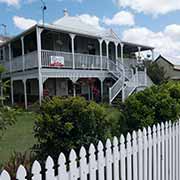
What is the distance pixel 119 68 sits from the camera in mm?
23562

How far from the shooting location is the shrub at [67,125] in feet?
13.4

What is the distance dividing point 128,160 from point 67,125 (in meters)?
0.99

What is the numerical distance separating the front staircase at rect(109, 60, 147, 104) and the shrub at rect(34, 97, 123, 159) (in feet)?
54.0

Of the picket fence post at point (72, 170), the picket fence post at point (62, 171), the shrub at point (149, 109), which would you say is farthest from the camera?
the shrub at point (149, 109)

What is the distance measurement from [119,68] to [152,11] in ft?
21.7

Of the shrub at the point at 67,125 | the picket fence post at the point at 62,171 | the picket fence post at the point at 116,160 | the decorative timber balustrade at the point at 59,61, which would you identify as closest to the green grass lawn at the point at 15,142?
the shrub at the point at 67,125

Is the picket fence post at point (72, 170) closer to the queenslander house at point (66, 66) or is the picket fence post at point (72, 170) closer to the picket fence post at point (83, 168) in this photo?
the picket fence post at point (83, 168)

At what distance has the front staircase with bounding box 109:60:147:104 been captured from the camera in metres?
21.2

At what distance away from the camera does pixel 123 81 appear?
21516mm

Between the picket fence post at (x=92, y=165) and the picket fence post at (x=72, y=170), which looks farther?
the picket fence post at (x=92, y=165)

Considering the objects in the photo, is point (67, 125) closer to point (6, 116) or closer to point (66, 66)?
point (6, 116)

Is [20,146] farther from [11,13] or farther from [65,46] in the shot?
[11,13]

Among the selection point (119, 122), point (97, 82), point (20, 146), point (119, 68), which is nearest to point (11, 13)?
point (97, 82)

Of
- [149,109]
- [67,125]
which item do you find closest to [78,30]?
[149,109]
